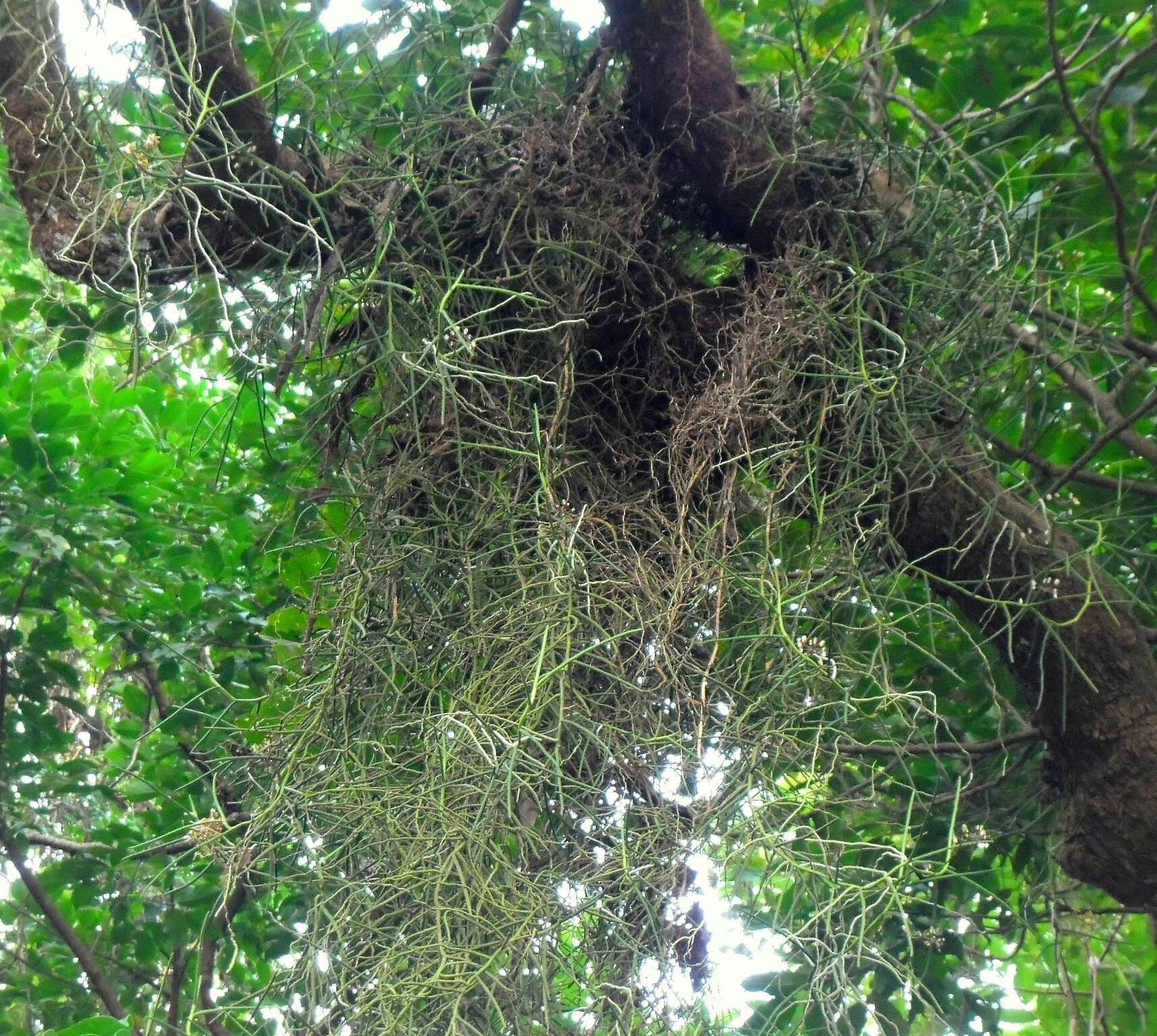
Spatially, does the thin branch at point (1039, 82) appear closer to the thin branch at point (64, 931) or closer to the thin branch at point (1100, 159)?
the thin branch at point (1100, 159)

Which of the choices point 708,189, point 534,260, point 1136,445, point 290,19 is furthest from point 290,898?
point 1136,445

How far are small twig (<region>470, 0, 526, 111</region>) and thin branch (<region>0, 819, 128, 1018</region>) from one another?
1.33 metres

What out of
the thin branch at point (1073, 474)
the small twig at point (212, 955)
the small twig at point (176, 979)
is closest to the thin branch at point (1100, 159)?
the thin branch at point (1073, 474)

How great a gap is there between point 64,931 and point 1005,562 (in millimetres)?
1500

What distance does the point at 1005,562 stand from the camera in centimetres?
121

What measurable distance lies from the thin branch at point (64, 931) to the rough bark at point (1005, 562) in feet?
4.52

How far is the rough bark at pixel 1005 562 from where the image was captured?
1.13 metres

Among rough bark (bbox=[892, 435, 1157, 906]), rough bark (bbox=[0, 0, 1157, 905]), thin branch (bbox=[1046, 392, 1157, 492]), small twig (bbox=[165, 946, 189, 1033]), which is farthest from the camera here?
small twig (bbox=[165, 946, 189, 1033])

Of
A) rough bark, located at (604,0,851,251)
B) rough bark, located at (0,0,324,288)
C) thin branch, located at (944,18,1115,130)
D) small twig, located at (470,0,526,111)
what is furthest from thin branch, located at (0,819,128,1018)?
thin branch, located at (944,18,1115,130)

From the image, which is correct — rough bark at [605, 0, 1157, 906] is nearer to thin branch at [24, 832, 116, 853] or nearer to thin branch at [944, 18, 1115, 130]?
thin branch at [944, 18, 1115, 130]

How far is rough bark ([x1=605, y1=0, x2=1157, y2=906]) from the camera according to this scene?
1132 millimetres

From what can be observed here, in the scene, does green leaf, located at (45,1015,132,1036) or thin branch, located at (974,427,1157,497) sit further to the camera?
thin branch, located at (974,427,1157,497)

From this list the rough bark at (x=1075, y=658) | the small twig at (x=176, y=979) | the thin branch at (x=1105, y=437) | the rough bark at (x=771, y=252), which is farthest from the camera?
the small twig at (x=176, y=979)

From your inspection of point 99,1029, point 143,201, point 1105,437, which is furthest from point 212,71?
point 1105,437
